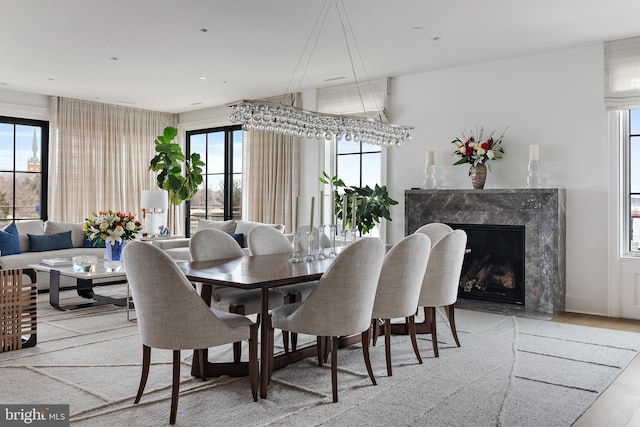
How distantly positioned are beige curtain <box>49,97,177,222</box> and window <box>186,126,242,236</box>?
749 millimetres

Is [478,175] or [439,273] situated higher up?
[478,175]

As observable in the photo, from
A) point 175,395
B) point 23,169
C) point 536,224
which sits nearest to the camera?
point 175,395

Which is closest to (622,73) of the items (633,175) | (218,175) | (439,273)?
(633,175)

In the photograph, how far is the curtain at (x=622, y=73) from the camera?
5.17m

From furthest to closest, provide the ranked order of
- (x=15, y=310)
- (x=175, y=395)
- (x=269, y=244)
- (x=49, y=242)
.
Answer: (x=49, y=242) → (x=269, y=244) → (x=15, y=310) → (x=175, y=395)

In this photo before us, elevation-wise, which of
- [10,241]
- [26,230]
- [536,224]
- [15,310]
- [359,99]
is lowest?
[15,310]

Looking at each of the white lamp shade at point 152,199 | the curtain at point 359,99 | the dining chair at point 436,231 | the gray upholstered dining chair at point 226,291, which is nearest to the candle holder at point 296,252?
the gray upholstered dining chair at point 226,291

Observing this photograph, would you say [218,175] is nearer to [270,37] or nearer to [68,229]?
[68,229]

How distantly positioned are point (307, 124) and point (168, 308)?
1862 mm

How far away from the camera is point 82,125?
848cm

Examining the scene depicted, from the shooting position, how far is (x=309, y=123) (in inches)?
161

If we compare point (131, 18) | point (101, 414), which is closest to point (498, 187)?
point (131, 18)

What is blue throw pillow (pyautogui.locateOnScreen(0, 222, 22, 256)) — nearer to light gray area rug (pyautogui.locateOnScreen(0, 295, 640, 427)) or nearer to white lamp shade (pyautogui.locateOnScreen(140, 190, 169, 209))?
white lamp shade (pyautogui.locateOnScreen(140, 190, 169, 209))

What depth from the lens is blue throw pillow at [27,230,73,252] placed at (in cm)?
686
